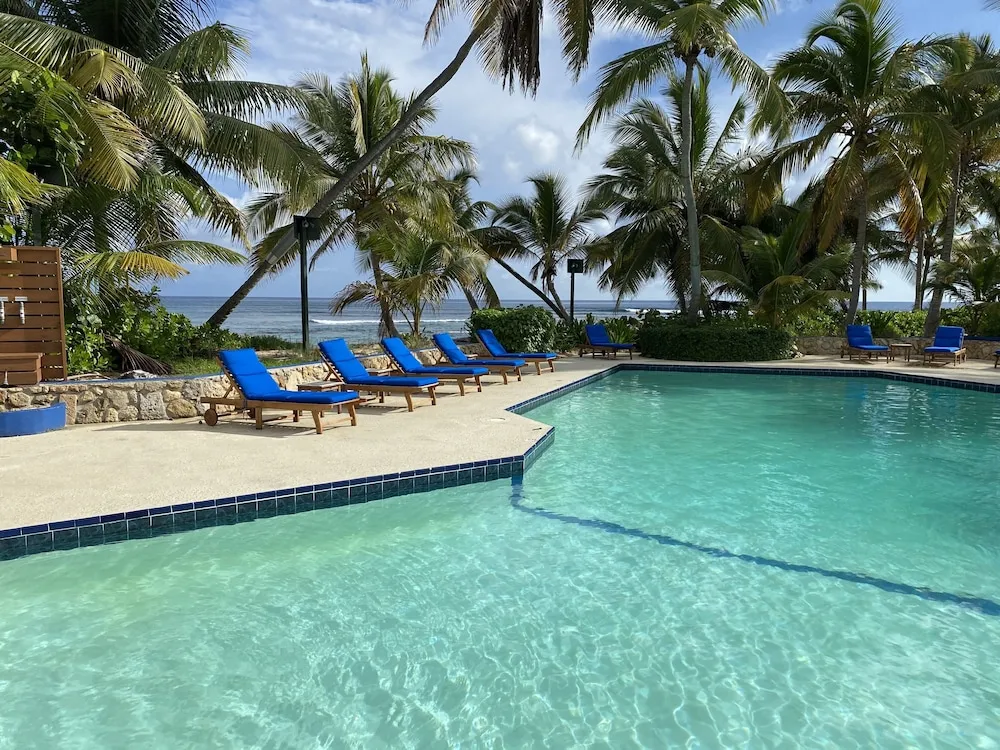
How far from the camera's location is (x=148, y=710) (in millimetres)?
2908

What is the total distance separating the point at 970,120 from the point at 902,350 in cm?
652

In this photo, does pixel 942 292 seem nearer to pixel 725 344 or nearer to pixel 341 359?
pixel 725 344

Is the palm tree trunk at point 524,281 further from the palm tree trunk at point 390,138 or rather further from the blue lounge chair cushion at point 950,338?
the blue lounge chair cushion at point 950,338

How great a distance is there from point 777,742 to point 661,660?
0.67 metres

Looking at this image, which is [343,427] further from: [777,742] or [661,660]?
[777,742]

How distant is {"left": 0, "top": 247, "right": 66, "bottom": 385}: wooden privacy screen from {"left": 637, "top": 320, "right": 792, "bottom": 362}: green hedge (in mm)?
13047

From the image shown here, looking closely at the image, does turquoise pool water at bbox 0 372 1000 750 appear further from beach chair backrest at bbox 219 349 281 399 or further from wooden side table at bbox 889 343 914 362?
wooden side table at bbox 889 343 914 362

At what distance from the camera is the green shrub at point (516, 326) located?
16.4 meters

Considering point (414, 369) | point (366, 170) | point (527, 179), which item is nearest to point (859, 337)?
point (527, 179)

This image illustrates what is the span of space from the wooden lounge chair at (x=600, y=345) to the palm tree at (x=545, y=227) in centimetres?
371

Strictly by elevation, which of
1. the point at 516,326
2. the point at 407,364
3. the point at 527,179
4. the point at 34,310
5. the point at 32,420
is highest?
the point at 527,179

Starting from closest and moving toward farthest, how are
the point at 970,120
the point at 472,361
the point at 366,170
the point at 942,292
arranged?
the point at 472,361 < the point at 366,170 < the point at 942,292 < the point at 970,120

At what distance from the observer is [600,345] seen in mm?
16969

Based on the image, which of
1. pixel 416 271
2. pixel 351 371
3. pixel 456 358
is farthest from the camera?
pixel 416 271
